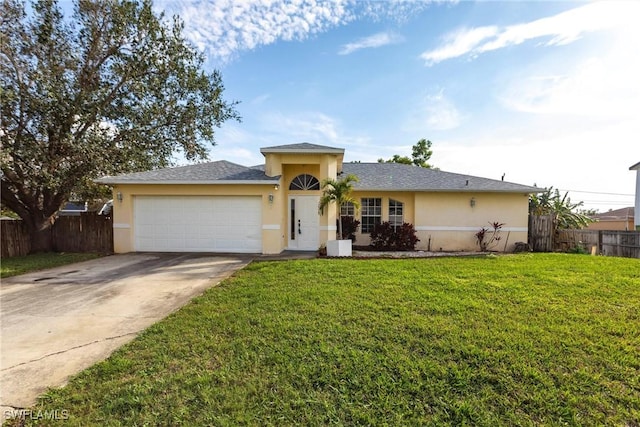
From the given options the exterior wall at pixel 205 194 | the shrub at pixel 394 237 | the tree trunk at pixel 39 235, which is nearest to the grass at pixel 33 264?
the exterior wall at pixel 205 194

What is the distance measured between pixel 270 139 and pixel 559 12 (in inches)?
523

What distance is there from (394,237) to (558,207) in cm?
916

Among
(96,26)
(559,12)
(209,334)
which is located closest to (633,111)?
(559,12)

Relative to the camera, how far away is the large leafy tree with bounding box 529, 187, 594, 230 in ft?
47.3

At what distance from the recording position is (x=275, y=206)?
456 inches

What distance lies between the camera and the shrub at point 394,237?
497 inches

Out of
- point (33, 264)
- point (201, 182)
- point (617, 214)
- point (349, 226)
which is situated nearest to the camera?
point (33, 264)

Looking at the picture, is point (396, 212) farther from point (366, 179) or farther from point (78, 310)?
point (78, 310)

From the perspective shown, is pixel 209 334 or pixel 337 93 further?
pixel 337 93

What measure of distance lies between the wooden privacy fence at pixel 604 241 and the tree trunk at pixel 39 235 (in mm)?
22726

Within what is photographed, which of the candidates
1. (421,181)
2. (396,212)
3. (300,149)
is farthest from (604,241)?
(300,149)

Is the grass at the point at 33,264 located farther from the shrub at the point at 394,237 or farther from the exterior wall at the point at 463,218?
the exterior wall at the point at 463,218

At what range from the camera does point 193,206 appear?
11953 millimetres

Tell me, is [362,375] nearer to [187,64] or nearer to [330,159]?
[330,159]
